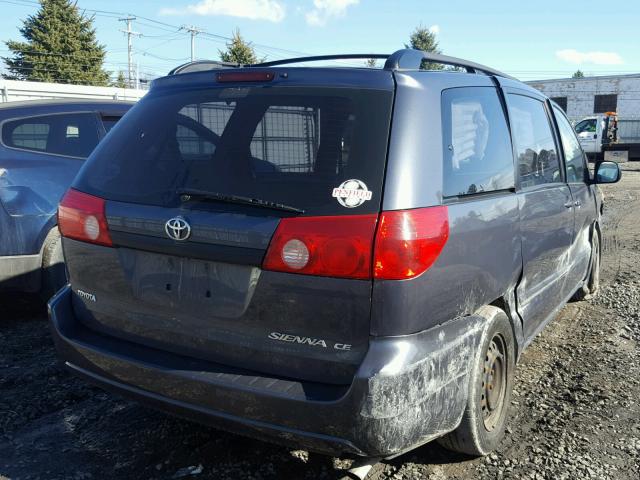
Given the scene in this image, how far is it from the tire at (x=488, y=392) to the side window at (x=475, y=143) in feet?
2.09

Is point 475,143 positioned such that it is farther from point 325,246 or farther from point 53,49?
point 53,49

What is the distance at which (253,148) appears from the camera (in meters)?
2.54

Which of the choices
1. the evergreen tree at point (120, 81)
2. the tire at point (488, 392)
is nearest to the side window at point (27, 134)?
the tire at point (488, 392)

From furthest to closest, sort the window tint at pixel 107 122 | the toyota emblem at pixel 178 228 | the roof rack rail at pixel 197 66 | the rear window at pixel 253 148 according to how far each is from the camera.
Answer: the window tint at pixel 107 122 → the roof rack rail at pixel 197 66 → the toyota emblem at pixel 178 228 → the rear window at pixel 253 148

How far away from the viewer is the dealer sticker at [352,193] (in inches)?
87.2

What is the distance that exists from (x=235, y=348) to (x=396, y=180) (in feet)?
3.06

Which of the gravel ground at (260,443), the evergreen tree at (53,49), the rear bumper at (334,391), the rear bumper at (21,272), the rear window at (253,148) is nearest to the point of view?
the rear bumper at (334,391)

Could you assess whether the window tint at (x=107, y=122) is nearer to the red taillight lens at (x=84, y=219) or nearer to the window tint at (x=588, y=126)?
the red taillight lens at (x=84, y=219)

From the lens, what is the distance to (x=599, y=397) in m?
3.71

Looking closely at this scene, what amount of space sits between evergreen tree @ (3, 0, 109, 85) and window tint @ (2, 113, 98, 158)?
153 feet

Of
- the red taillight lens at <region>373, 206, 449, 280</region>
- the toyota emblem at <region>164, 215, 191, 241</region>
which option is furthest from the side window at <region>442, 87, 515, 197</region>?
the toyota emblem at <region>164, 215, 191, 241</region>

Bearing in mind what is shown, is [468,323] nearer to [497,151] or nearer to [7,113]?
[497,151]

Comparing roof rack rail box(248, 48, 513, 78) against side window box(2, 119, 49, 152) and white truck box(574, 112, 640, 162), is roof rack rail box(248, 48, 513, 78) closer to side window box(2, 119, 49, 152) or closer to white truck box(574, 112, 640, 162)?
side window box(2, 119, 49, 152)

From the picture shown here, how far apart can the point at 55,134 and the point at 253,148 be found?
3.44 meters
